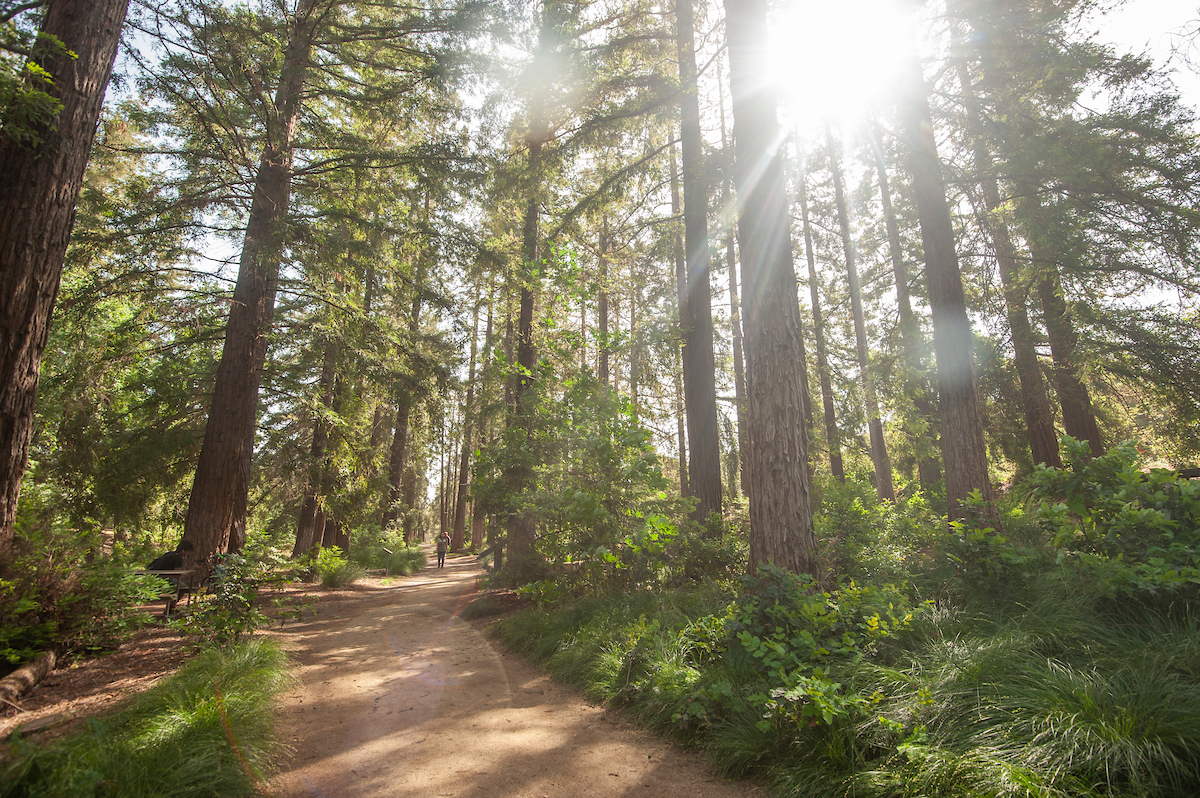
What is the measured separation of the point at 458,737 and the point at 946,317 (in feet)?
28.7

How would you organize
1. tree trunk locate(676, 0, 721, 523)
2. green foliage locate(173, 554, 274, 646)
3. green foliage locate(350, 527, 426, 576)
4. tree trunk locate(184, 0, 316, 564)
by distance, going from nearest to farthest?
1. green foliage locate(173, 554, 274, 646)
2. tree trunk locate(184, 0, 316, 564)
3. tree trunk locate(676, 0, 721, 523)
4. green foliage locate(350, 527, 426, 576)

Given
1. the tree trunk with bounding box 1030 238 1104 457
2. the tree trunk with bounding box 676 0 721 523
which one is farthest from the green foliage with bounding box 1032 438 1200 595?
the tree trunk with bounding box 1030 238 1104 457

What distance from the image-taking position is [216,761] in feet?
9.45

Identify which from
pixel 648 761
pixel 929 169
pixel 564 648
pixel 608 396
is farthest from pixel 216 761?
pixel 929 169

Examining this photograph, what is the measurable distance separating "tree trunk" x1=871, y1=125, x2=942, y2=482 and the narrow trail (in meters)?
9.22

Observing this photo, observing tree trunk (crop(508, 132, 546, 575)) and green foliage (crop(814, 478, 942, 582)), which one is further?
tree trunk (crop(508, 132, 546, 575))

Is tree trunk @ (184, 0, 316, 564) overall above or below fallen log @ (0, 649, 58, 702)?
above

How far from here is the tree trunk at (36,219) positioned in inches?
158

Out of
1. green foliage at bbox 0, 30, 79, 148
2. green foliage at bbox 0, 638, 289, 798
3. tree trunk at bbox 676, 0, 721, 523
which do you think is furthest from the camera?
tree trunk at bbox 676, 0, 721, 523

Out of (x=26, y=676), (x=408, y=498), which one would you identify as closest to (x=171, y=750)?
(x=26, y=676)

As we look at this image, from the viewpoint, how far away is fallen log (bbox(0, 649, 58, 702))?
374 cm

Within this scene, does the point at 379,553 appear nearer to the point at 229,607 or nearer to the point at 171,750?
the point at 229,607

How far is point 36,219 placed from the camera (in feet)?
13.6

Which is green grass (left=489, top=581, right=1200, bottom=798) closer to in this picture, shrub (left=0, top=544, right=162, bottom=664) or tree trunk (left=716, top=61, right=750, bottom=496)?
shrub (left=0, top=544, right=162, bottom=664)
